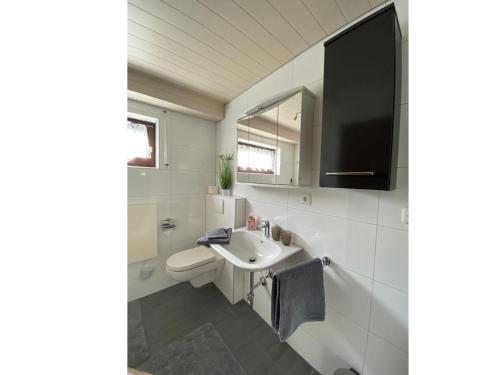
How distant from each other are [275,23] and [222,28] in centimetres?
31

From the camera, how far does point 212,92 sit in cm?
173

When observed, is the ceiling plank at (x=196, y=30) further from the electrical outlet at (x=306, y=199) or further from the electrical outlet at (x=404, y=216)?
the electrical outlet at (x=404, y=216)

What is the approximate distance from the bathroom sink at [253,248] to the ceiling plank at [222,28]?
1.38 metres

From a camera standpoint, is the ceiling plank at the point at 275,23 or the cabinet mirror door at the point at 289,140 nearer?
the ceiling plank at the point at 275,23

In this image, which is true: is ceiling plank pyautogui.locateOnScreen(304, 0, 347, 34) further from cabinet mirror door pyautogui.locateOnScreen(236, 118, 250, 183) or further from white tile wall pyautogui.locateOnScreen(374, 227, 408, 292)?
white tile wall pyautogui.locateOnScreen(374, 227, 408, 292)

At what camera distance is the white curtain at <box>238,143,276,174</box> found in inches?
54.9

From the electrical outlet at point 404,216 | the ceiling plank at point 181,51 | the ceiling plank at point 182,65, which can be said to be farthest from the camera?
the ceiling plank at point 182,65

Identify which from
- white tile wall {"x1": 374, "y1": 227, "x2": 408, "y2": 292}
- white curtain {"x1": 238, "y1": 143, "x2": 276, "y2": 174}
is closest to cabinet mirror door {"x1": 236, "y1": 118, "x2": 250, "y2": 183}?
white curtain {"x1": 238, "y1": 143, "x2": 276, "y2": 174}

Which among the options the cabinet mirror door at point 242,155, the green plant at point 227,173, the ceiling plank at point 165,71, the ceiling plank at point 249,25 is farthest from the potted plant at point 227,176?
the ceiling plank at point 249,25

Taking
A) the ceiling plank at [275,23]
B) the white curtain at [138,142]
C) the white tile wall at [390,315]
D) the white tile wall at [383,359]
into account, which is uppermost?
the ceiling plank at [275,23]

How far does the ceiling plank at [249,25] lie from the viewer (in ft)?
2.88
